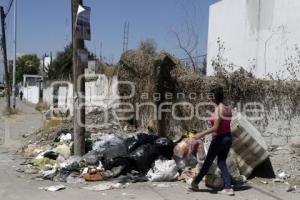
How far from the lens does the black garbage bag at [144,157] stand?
9.22 metres

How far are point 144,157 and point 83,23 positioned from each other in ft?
10.2

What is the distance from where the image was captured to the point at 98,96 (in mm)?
20703

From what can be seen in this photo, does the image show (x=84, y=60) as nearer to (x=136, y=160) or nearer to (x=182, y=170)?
(x=136, y=160)

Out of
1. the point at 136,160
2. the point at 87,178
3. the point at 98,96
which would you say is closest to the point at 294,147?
the point at 136,160

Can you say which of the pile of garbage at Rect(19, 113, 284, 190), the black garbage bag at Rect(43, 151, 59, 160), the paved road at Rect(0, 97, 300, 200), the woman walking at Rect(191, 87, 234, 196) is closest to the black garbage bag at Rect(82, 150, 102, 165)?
the pile of garbage at Rect(19, 113, 284, 190)

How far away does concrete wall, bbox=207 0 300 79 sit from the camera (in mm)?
15562

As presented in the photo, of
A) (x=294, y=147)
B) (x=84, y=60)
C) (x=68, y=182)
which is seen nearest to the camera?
(x=68, y=182)

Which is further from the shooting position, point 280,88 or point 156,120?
point 156,120

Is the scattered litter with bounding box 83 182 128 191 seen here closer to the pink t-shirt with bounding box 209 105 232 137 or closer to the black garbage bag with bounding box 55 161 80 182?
Answer: the black garbage bag with bounding box 55 161 80 182

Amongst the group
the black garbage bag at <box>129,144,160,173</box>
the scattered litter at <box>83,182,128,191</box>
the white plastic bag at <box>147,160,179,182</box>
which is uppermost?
the black garbage bag at <box>129,144,160,173</box>

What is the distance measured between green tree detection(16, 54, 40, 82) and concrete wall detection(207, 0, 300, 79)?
265ft

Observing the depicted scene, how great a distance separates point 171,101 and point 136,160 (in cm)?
451

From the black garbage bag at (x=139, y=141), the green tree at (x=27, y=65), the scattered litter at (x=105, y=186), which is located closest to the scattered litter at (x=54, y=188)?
the scattered litter at (x=105, y=186)

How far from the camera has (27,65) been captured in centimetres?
9875
